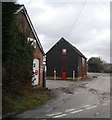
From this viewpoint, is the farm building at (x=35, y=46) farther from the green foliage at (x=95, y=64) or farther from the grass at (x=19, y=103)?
the green foliage at (x=95, y=64)

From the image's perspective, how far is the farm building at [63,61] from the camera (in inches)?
1972

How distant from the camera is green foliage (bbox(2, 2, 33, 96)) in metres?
13.0

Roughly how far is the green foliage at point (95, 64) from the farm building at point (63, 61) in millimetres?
36135

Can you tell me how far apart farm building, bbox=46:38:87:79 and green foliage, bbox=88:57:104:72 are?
3614 cm

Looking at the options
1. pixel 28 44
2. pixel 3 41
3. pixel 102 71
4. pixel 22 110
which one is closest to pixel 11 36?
pixel 3 41

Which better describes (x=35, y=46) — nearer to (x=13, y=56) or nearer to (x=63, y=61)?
(x=13, y=56)

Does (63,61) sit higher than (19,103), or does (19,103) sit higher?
(63,61)

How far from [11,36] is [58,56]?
38448 millimetres

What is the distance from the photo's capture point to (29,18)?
24.2 m

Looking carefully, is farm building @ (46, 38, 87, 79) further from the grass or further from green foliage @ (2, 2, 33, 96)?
the grass

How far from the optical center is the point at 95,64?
293 feet

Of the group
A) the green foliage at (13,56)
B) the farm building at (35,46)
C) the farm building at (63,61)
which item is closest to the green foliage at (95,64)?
the farm building at (63,61)

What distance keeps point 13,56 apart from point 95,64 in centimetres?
7380

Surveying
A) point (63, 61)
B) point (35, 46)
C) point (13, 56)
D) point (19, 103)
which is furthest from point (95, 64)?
point (19, 103)
